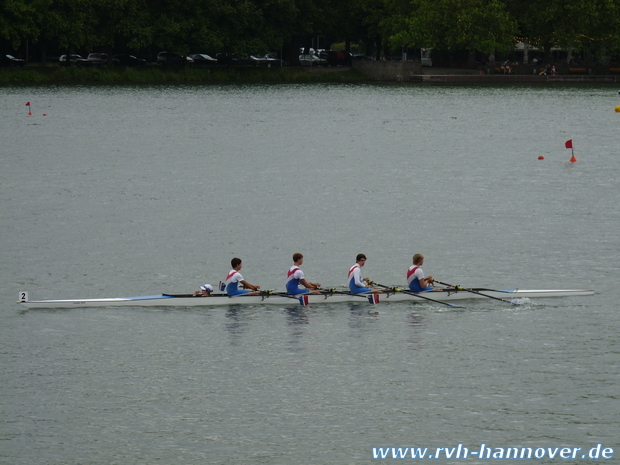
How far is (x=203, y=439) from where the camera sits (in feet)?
78.2

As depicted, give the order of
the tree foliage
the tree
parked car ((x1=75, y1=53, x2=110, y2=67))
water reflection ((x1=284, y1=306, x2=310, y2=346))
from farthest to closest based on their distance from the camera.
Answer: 1. parked car ((x1=75, y1=53, x2=110, y2=67))
2. the tree
3. the tree foliage
4. water reflection ((x1=284, y1=306, x2=310, y2=346))

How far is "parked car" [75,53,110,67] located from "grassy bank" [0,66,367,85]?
19.3 ft

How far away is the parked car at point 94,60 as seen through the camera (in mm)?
144625

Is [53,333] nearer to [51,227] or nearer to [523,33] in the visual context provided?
[51,227]

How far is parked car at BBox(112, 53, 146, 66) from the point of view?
479 ft

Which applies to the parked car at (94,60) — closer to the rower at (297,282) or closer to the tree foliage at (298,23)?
the tree foliage at (298,23)

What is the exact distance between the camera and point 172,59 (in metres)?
151

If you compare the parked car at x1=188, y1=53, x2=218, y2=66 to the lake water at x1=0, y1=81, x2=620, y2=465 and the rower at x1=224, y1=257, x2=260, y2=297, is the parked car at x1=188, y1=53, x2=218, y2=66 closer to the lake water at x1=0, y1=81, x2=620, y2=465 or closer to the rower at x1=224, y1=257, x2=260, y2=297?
the lake water at x1=0, y1=81, x2=620, y2=465

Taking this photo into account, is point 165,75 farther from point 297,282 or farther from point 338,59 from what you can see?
point 297,282

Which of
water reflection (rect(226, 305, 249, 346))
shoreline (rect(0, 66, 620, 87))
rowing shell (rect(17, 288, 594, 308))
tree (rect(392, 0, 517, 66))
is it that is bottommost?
water reflection (rect(226, 305, 249, 346))

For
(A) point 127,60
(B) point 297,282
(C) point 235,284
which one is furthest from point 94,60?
(B) point 297,282

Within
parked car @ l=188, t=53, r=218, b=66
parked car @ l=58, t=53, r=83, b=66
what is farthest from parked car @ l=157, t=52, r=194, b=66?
parked car @ l=58, t=53, r=83, b=66

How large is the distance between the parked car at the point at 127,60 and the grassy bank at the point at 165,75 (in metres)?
3.95

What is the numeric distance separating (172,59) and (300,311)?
122m
